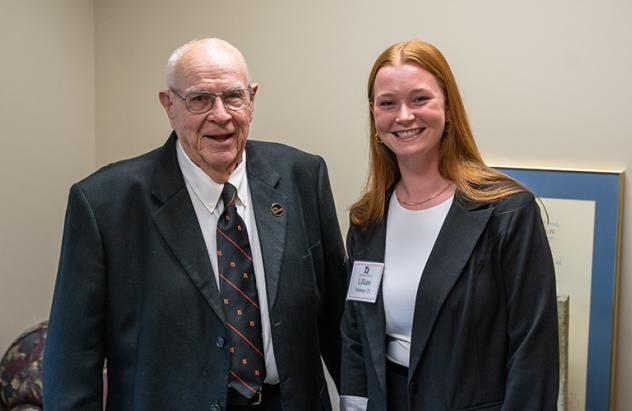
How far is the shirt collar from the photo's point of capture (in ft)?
6.33

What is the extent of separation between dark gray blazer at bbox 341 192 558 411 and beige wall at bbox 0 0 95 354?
1.97 meters

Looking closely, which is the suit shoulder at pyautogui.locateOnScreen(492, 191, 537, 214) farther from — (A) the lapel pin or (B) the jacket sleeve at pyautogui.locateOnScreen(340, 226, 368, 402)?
(A) the lapel pin

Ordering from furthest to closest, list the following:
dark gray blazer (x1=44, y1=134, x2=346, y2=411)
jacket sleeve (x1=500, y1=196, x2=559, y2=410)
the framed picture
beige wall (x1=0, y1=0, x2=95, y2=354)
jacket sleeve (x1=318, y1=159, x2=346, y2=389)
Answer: beige wall (x1=0, y1=0, x2=95, y2=354) → the framed picture → jacket sleeve (x1=318, y1=159, x2=346, y2=389) → dark gray blazer (x1=44, y1=134, x2=346, y2=411) → jacket sleeve (x1=500, y1=196, x2=559, y2=410)

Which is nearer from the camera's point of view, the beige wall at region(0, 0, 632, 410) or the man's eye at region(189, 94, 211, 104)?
the man's eye at region(189, 94, 211, 104)

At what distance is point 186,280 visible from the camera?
1859 mm

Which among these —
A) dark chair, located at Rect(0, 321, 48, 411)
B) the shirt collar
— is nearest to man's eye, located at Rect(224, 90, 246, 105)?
the shirt collar

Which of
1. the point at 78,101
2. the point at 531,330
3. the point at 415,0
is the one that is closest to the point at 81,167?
the point at 78,101

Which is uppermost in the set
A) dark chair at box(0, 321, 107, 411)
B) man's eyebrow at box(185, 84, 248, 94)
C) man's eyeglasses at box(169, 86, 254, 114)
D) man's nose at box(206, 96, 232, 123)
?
man's eyebrow at box(185, 84, 248, 94)

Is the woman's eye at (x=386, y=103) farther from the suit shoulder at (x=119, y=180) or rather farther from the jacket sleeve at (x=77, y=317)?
the jacket sleeve at (x=77, y=317)

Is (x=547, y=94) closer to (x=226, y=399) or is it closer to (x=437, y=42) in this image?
(x=437, y=42)

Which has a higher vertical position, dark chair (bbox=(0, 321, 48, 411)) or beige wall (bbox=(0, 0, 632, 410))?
beige wall (bbox=(0, 0, 632, 410))

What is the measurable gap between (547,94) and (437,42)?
480 mm

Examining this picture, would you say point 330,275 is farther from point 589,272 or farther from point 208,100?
point 589,272

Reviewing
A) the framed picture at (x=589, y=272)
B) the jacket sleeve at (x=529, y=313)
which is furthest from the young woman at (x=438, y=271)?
the framed picture at (x=589, y=272)
